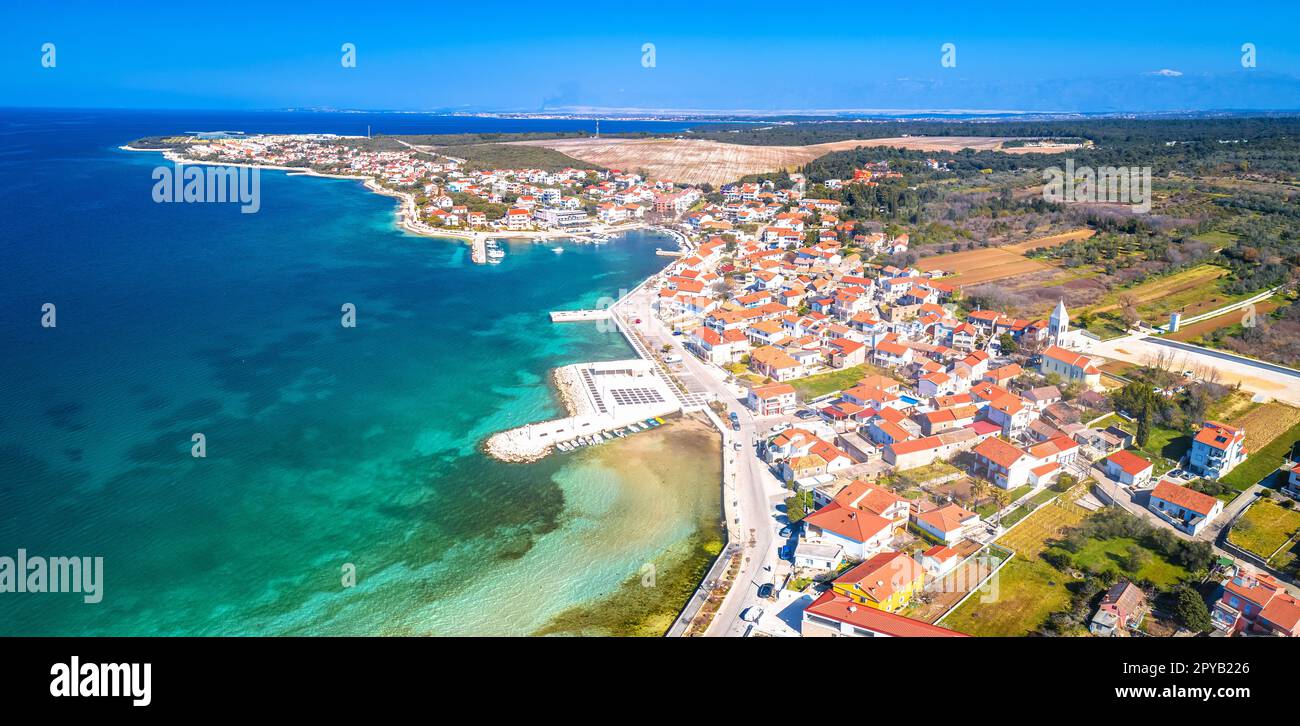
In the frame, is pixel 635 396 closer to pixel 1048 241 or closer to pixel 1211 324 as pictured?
pixel 1211 324

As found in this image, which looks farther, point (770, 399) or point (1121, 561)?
point (770, 399)

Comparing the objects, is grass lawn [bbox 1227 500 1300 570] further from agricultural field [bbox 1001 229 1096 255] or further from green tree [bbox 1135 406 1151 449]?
agricultural field [bbox 1001 229 1096 255]

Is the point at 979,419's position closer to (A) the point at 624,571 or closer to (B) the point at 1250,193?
(A) the point at 624,571

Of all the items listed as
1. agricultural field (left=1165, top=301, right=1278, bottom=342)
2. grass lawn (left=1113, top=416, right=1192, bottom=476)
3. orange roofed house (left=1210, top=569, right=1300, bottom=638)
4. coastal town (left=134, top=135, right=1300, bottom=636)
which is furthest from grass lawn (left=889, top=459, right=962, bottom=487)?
agricultural field (left=1165, top=301, right=1278, bottom=342)

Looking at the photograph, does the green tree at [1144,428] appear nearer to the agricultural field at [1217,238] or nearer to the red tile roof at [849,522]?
the red tile roof at [849,522]

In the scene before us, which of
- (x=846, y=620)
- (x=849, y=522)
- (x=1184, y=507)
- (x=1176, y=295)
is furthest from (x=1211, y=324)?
(x=846, y=620)
